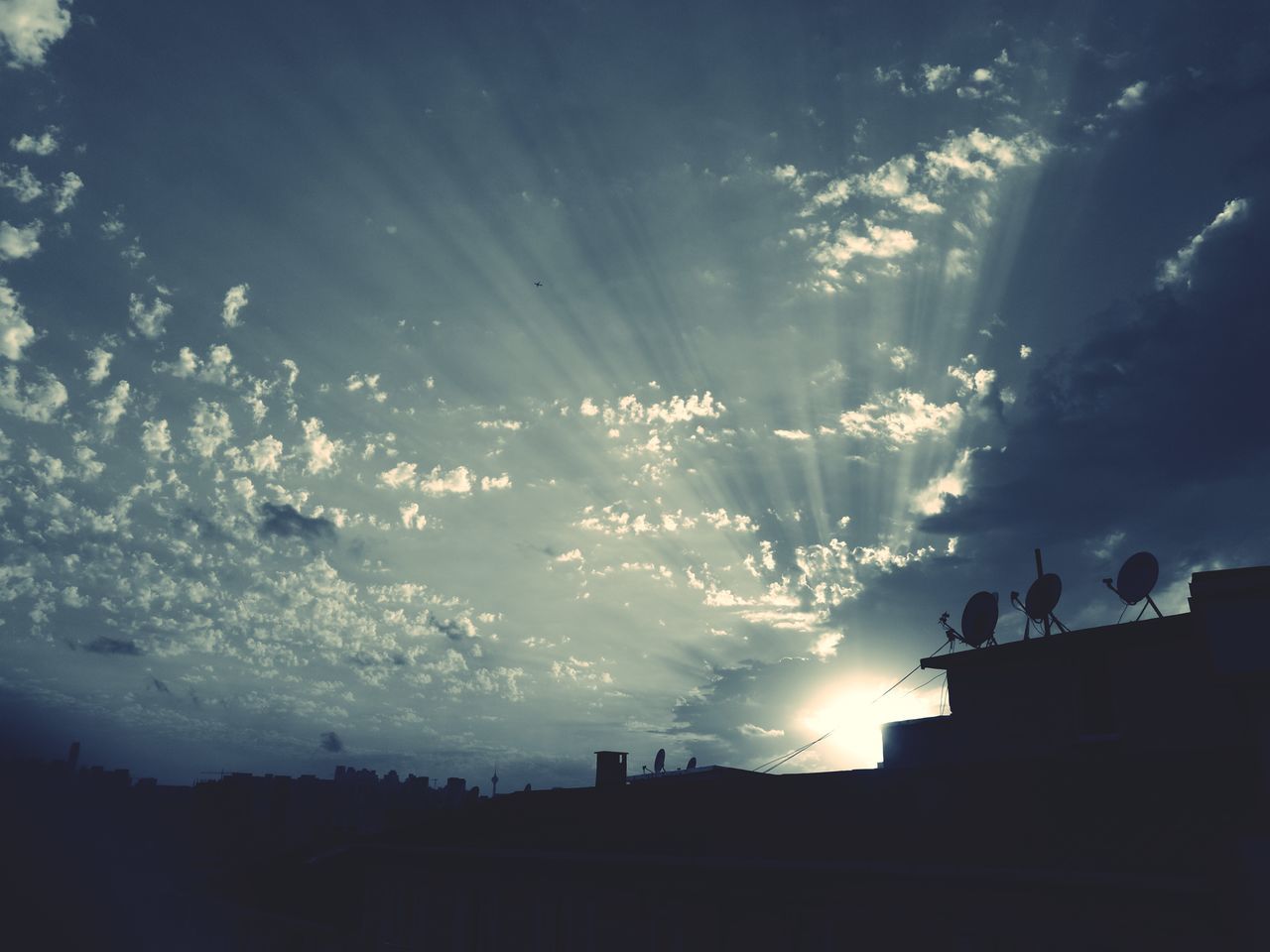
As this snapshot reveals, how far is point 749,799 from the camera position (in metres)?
16.2

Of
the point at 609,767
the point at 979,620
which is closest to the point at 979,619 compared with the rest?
the point at 979,620

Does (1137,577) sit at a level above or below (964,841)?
above

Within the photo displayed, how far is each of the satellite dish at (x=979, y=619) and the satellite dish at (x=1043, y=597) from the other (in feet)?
3.54

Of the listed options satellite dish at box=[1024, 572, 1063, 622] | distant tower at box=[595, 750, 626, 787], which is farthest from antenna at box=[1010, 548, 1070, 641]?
distant tower at box=[595, 750, 626, 787]

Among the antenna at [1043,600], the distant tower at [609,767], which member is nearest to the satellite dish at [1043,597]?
the antenna at [1043,600]

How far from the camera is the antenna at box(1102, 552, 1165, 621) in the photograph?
2345 cm

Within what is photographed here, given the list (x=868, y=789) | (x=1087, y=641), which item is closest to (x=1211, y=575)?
(x=868, y=789)

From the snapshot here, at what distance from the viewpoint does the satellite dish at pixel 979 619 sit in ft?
85.5

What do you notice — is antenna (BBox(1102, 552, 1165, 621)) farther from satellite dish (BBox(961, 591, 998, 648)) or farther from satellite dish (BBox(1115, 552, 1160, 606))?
satellite dish (BBox(961, 591, 998, 648))

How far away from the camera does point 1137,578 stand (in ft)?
77.9

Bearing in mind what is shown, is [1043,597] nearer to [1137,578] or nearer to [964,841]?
[1137,578]

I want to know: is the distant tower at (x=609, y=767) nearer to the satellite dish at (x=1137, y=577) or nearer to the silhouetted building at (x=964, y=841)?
the silhouetted building at (x=964, y=841)

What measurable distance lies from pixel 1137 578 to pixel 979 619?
4841 mm

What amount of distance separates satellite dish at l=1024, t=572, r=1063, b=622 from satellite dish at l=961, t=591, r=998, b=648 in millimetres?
1079
